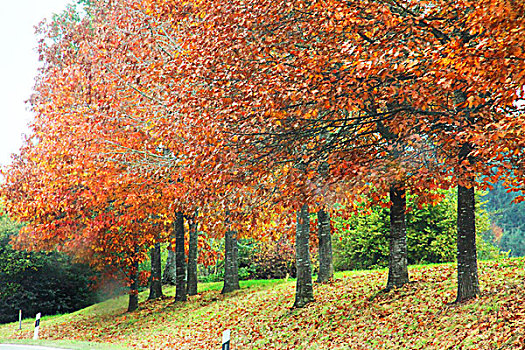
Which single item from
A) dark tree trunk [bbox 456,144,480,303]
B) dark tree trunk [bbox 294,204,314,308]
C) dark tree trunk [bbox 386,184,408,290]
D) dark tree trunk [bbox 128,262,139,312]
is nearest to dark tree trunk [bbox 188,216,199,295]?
dark tree trunk [bbox 128,262,139,312]

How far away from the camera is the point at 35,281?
2881 centimetres

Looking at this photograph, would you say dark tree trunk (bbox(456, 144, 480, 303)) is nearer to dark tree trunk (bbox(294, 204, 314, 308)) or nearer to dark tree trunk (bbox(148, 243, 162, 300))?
dark tree trunk (bbox(294, 204, 314, 308))

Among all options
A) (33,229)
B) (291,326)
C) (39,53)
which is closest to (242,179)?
(291,326)

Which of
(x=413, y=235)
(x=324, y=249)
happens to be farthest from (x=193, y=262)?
(x=413, y=235)

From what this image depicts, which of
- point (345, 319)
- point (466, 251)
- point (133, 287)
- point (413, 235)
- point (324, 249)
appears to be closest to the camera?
point (466, 251)

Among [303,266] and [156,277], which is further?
[156,277]

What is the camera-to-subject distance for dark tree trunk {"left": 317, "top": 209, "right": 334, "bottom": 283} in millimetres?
18281

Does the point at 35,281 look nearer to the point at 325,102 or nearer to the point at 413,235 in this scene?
the point at 413,235

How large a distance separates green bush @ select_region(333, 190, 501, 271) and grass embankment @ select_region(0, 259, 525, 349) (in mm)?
5622

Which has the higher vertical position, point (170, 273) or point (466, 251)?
point (466, 251)

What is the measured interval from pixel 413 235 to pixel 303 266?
360 inches

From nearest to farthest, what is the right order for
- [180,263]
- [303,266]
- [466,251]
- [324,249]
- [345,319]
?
1. [466,251]
2. [345,319]
3. [303,266]
4. [324,249]
5. [180,263]

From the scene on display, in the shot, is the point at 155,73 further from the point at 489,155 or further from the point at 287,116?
the point at 489,155

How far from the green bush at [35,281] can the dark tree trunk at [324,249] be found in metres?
15.3
